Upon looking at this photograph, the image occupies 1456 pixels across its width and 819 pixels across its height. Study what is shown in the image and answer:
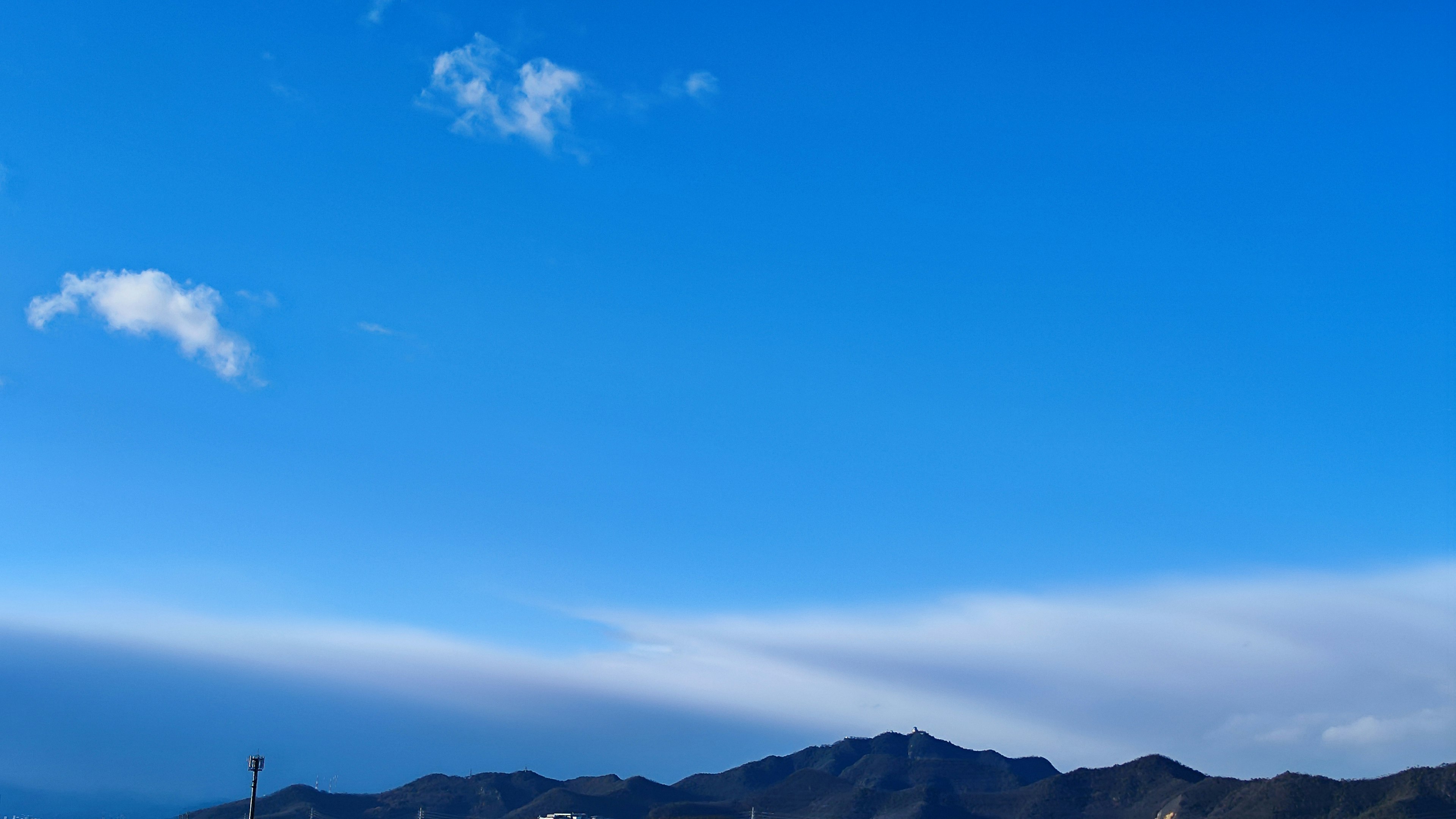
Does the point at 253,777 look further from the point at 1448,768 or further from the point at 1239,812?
the point at 1448,768

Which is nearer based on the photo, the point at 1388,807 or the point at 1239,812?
the point at 1388,807

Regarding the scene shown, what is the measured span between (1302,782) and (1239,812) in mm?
11989

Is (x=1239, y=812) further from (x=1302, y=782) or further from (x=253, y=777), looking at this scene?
(x=253, y=777)

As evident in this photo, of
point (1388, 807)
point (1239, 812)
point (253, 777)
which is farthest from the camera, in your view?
point (1239, 812)

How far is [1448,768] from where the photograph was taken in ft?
584

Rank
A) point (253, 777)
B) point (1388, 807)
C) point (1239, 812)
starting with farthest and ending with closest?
point (1239, 812) → point (1388, 807) → point (253, 777)

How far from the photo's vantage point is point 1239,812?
18762 cm

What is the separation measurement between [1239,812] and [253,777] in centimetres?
14816

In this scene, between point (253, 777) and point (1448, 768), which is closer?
point (253, 777)

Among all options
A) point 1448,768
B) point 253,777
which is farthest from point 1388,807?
point 253,777

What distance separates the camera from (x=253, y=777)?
10950 centimetres

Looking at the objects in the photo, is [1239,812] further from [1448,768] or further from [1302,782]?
[1448,768]

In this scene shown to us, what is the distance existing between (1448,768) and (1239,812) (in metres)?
30.1

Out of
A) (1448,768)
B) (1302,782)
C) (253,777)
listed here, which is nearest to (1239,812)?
(1302,782)
